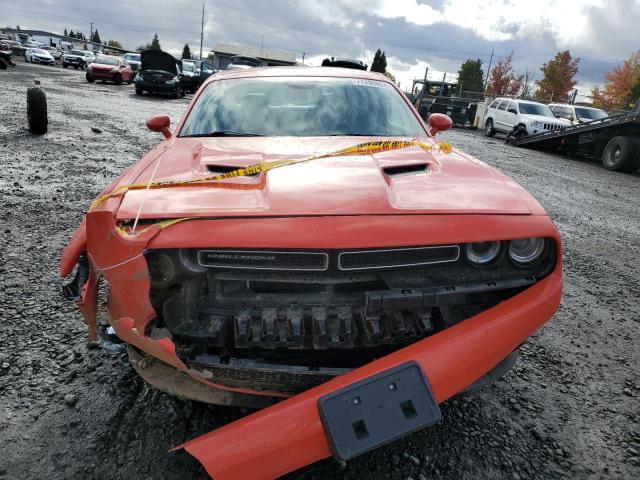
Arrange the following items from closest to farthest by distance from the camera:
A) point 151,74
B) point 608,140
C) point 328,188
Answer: point 328,188 < point 608,140 < point 151,74

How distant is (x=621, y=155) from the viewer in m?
12.0

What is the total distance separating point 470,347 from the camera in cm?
173

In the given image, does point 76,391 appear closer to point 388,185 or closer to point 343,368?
point 343,368

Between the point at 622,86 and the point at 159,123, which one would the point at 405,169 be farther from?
the point at 622,86

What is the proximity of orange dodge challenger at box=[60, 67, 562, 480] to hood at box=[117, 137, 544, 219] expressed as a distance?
10mm

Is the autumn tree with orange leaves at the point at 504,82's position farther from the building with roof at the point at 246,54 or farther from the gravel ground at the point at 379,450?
the gravel ground at the point at 379,450

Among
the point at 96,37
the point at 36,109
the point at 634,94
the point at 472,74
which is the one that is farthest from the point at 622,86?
the point at 96,37

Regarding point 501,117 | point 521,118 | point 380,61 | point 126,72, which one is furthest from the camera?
point 380,61

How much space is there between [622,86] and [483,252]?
53381mm

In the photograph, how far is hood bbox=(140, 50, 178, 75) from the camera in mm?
19859

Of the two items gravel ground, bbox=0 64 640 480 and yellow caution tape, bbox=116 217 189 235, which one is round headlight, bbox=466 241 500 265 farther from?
yellow caution tape, bbox=116 217 189 235

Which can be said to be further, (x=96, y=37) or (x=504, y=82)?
(x=96, y=37)

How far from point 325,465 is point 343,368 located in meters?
0.46

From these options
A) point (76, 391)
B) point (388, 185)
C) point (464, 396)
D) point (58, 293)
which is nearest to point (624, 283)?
point (464, 396)
